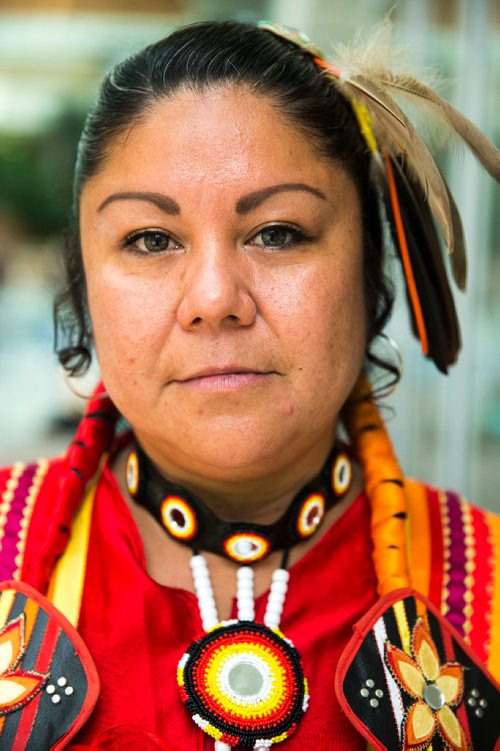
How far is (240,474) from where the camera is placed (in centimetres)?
139

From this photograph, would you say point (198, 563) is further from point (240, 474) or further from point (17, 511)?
point (17, 511)

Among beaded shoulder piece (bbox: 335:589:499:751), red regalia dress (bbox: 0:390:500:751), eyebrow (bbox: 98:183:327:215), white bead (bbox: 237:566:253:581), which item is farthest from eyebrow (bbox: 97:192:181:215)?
beaded shoulder piece (bbox: 335:589:499:751)

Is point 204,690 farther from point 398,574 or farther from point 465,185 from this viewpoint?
point 465,185

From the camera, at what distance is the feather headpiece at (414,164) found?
1406mm

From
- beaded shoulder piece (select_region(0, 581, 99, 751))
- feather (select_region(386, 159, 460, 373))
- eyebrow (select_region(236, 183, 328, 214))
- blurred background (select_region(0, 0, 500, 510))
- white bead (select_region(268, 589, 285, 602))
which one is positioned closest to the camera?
beaded shoulder piece (select_region(0, 581, 99, 751))

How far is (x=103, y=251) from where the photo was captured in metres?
1.46

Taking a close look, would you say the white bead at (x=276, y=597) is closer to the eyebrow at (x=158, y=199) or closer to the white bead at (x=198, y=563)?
the white bead at (x=198, y=563)

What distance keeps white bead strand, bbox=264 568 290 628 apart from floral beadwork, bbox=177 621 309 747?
0.04 metres

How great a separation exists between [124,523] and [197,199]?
58 cm

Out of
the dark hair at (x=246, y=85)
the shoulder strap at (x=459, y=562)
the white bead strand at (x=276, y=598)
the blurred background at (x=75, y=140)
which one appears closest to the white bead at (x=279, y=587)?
the white bead strand at (x=276, y=598)

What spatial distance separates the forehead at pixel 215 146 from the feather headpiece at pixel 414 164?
0.49ft

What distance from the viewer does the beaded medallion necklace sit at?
130cm

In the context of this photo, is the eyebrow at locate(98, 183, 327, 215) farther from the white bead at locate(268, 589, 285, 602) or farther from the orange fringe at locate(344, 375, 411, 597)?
the white bead at locate(268, 589, 285, 602)

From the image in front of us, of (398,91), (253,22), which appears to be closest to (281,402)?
(398,91)
